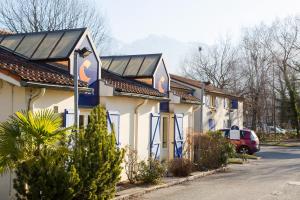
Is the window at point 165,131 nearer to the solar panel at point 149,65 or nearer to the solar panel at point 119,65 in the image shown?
the solar panel at point 149,65

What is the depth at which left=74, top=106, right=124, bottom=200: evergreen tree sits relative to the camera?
8.96 m

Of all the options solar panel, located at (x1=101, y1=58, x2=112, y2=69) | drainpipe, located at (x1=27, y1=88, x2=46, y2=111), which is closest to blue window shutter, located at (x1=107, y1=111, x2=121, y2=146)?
drainpipe, located at (x1=27, y1=88, x2=46, y2=111)

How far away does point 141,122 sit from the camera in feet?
53.8

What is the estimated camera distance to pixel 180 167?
1673cm

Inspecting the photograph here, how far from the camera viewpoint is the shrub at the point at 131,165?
1451cm

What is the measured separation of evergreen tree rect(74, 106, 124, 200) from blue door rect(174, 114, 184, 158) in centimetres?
967

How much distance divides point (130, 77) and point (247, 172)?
20.6ft

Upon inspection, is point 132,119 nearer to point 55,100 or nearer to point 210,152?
point 55,100

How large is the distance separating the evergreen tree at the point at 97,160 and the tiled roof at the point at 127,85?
465 centimetres

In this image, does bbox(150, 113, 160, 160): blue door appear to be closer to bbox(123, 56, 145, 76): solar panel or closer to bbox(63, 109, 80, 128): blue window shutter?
bbox(123, 56, 145, 76): solar panel

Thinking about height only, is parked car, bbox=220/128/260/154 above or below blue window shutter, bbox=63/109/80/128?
below


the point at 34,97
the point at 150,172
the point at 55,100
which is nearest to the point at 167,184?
the point at 150,172

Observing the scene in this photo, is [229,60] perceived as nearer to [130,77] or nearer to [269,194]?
[130,77]

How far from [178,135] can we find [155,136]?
8.23 feet
